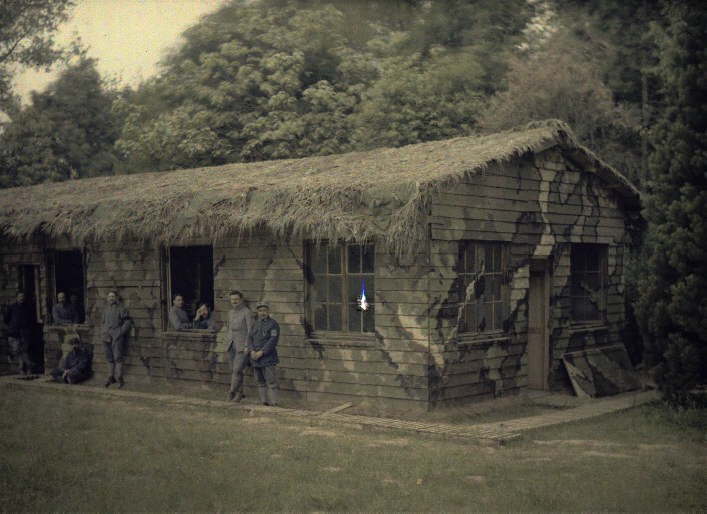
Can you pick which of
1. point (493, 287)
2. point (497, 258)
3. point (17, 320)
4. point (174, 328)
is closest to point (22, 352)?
point (17, 320)

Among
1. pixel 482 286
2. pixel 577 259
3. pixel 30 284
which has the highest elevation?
pixel 577 259

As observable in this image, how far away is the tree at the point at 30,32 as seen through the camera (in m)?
32.2

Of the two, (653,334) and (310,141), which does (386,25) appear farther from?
(653,334)

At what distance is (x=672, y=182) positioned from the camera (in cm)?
1205

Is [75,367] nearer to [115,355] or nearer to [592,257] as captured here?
[115,355]

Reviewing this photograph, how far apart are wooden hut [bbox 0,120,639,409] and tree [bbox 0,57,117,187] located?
722 inches

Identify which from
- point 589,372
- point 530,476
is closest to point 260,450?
point 530,476

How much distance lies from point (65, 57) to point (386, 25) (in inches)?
516

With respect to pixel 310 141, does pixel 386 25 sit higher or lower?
higher

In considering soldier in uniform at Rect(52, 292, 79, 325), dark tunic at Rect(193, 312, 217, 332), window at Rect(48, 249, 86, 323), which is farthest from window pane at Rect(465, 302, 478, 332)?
soldier in uniform at Rect(52, 292, 79, 325)

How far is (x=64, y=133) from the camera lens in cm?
3691

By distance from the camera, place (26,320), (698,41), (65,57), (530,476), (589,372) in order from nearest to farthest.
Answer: (530,476) < (698,41) < (589,372) < (26,320) < (65,57)

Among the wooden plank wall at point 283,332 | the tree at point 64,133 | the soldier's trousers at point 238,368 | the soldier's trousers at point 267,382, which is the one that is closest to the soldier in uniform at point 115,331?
the wooden plank wall at point 283,332

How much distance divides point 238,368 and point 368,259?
280cm
